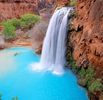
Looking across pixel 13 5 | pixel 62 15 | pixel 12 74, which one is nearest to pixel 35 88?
pixel 12 74

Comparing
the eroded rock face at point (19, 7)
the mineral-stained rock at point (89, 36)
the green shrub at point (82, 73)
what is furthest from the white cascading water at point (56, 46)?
the eroded rock face at point (19, 7)

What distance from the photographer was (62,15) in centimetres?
1541

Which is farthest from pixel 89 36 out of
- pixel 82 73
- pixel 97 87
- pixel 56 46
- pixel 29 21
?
pixel 29 21

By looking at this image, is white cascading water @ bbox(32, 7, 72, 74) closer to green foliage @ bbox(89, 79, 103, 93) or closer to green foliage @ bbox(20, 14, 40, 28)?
green foliage @ bbox(89, 79, 103, 93)

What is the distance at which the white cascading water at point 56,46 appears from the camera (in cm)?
1486

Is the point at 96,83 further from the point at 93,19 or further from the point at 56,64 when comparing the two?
the point at 56,64

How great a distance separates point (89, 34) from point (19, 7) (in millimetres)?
24053

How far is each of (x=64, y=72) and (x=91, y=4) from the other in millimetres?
4795

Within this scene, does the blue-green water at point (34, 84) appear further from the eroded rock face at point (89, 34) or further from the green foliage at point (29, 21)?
the green foliage at point (29, 21)

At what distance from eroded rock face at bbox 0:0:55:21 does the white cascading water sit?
17.5 metres

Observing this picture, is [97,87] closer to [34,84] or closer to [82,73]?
[82,73]

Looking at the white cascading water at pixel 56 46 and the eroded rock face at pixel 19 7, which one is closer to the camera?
the white cascading water at pixel 56 46

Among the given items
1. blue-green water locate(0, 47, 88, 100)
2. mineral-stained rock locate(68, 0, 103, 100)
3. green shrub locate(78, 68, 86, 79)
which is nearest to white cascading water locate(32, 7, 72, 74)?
blue-green water locate(0, 47, 88, 100)

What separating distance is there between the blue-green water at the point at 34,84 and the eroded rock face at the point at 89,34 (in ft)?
4.89
